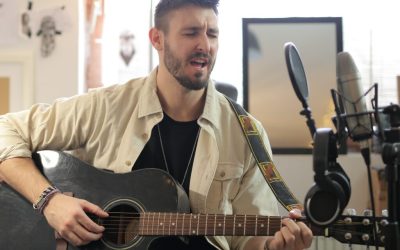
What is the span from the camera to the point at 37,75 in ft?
8.49

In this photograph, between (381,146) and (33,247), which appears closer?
(381,146)

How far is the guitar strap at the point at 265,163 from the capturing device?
1.40 m

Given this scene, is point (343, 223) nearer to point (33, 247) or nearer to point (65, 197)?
point (65, 197)

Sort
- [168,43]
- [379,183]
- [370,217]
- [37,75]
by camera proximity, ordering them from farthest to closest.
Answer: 1. [37,75]
2. [379,183]
3. [168,43]
4. [370,217]

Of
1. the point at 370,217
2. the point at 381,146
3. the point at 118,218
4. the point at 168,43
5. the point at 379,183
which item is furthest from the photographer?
the point at 379,183

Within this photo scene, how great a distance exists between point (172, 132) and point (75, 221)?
0.45m

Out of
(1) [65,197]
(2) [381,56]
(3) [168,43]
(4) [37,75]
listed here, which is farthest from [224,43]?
Answer: (1) [65,197]

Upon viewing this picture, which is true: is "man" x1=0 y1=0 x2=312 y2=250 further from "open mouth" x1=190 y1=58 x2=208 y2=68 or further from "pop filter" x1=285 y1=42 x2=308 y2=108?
"pop filter" x1=285 y1=42 x2=308 y2=108

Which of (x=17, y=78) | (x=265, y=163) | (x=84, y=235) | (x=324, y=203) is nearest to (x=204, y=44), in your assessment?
(x=265, y=163)

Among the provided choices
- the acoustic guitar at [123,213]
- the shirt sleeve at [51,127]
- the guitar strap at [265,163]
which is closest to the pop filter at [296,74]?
the acoustic guitar at [123,213]

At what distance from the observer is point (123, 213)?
4.50ft

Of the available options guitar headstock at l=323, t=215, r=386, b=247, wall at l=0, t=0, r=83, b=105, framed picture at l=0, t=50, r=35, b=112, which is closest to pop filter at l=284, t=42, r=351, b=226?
guitar headstock at l=323, t=215, r=386, b=247

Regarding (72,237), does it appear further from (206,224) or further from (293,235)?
(293,235)

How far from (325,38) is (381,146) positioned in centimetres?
203
